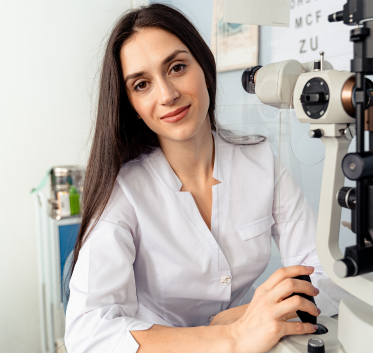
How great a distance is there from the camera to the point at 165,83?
3.03ft

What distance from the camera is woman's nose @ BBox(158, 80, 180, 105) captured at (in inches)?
36.1

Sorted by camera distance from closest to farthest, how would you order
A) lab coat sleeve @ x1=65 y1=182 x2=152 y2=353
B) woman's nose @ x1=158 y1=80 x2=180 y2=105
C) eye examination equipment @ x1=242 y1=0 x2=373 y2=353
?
eye examination equipment @ x1=242 y1=0 x2=373 y2=353 → lab coat sleeve @ x1=65 y1=182 x2=152 y2=353 → woman's nose @ x1=158 y1=80 x2=180 y2=105

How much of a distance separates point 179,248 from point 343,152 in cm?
51

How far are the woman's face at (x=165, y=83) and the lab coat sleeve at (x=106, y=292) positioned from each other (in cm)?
25

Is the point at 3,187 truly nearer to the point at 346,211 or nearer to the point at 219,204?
the point at 219,204

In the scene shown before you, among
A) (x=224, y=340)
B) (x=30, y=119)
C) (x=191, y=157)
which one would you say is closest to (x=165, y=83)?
(x=191, y=157)

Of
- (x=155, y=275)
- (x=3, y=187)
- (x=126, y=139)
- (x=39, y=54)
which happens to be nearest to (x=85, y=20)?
(x=39, y=54)

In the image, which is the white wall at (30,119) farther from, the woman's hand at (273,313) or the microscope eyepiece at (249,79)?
the woman's hand at (273,313)

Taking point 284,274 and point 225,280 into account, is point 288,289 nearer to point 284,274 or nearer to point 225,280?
point 284,274

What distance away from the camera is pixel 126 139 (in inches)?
42.6

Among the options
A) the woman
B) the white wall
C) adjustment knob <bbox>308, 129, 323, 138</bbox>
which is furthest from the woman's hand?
the white wall

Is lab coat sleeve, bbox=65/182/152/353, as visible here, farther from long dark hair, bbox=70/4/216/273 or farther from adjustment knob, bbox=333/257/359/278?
adjustment knob, bbox=333/257/359/278

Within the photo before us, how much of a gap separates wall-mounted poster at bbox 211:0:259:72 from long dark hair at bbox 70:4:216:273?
0.80ft

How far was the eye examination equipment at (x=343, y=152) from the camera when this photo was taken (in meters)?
0.50
